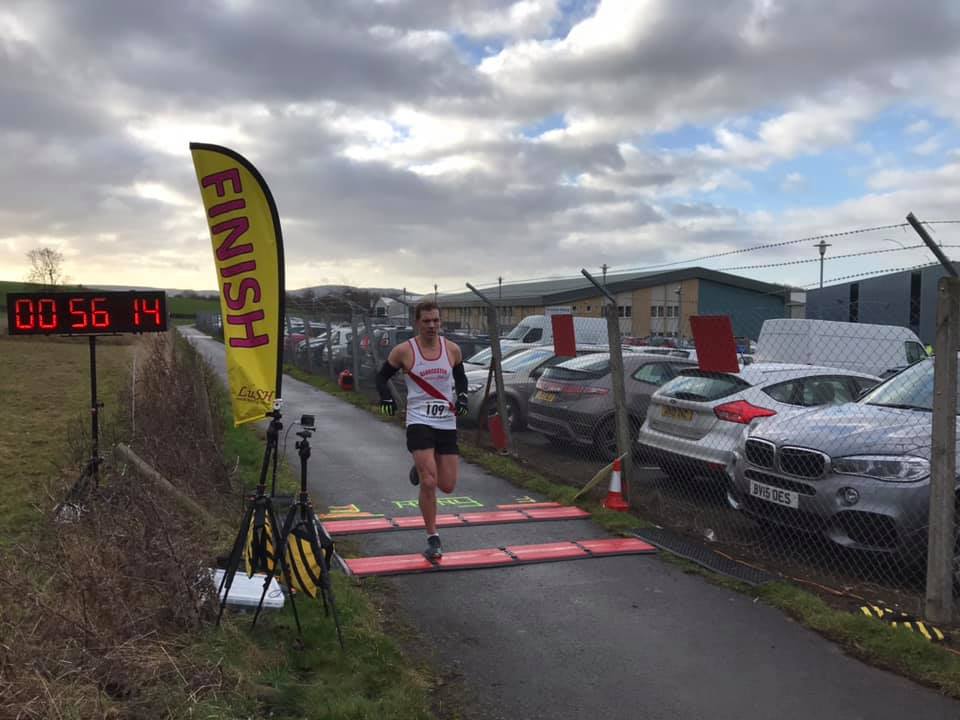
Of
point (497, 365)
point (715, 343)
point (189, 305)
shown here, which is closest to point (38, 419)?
point (497, 365)

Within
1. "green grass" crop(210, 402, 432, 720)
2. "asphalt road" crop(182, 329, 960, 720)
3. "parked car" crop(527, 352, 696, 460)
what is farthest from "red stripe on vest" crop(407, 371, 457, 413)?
"parked car" crop(527, 352, 696, 460)

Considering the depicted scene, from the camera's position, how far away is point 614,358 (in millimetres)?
7754

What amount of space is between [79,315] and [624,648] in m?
4.55

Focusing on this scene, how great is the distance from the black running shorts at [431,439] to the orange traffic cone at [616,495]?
7.21ft

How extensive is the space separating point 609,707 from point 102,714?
2.18 m

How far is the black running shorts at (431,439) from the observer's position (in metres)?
5.95

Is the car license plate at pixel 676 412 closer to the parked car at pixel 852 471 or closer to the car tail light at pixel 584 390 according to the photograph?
the parked car at pixel 852 471

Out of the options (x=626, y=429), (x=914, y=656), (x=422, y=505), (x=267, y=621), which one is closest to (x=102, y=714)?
(x=267, y=621)

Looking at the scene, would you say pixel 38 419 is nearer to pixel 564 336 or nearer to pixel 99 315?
pixel 99 315

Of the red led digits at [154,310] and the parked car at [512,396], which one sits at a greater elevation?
the red led digits at [154,310]

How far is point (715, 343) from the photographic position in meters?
7.24

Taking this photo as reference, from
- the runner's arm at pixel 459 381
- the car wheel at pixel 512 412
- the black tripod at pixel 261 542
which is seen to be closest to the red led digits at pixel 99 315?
the black tripod at pixel 261 542

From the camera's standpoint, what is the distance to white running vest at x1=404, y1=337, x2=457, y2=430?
5.96 metres

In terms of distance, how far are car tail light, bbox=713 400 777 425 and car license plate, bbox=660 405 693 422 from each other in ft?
1.01
